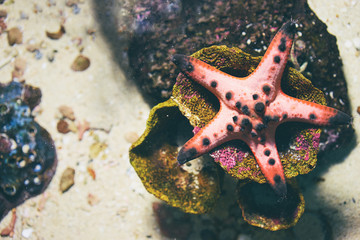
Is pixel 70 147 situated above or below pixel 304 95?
below

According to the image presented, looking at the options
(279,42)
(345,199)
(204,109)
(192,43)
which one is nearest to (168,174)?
(204,109)

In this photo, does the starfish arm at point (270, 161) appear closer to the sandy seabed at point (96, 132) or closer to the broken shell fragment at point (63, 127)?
the sandy seabed at point (96, 132)

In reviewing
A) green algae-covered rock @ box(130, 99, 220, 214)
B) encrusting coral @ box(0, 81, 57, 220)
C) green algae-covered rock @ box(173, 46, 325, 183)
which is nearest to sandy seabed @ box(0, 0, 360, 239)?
encrusting coral @ box(0, 81, 57, 220)

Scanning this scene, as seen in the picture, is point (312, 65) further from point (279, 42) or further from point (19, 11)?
point (19, 11)

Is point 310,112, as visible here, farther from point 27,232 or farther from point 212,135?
point 27,232

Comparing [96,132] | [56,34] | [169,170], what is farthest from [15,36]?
[169,170]

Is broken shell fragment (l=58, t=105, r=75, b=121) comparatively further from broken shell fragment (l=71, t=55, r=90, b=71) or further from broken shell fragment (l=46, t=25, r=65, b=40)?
broken shell fragment (l=46, t=25, r=65, b=40)
